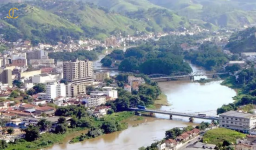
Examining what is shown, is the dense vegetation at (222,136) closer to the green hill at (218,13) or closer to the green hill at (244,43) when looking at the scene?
the green hill at (244,43)

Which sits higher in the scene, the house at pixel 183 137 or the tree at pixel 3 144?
the house at pixel 183 137

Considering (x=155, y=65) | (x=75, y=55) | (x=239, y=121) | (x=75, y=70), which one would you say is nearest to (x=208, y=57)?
(x=155, y=65)

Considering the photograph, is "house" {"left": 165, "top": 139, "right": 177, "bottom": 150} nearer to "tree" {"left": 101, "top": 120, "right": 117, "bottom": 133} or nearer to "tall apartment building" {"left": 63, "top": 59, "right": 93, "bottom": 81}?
"tree" {"left": 101, "top": 120, "right": 117, "bottom": 133}

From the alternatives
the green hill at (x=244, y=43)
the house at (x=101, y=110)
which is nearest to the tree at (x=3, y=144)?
the house at (x=101, y=110)

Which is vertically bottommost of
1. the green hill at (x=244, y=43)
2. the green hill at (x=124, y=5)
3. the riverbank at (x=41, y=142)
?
the riverbank at (x=41, y=142)

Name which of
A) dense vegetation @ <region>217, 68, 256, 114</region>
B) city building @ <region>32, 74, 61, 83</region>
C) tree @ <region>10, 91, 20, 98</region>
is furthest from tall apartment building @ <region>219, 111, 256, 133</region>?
city building @ <region>32, 74, 61, 83</region>

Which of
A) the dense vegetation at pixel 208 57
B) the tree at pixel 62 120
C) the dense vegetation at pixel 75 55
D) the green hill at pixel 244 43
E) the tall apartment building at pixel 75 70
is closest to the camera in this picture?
the tree at pixel 62 120

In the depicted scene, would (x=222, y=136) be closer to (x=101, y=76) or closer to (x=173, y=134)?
(x=173, y=134)
